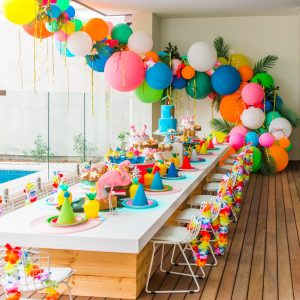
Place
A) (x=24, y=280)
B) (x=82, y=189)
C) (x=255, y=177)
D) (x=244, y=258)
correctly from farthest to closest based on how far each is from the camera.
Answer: (x=255, y=177) → (x=244, y=258) → (x=82, y=189) → (x=24, y=280)

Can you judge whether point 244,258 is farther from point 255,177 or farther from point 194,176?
point 255,177

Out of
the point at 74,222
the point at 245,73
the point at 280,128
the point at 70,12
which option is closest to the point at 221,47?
the point at 245,73

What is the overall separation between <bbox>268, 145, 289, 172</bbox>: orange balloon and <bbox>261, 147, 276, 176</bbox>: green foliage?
0.06m

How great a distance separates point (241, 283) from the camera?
4.47 metres

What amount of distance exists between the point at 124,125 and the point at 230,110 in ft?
6.36

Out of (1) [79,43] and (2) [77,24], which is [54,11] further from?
(2) [77,24]

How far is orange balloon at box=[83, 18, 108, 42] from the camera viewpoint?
792cm

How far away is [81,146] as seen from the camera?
845cm

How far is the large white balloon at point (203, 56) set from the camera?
9.53 meters

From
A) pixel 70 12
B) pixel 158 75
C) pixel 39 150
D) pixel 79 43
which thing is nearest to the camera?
pixel 70 12

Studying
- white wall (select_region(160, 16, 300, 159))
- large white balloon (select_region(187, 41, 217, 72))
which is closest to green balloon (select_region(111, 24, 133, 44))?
large white balloon (select_region(187, 41, 217, 72))

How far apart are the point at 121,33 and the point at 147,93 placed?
1182mm

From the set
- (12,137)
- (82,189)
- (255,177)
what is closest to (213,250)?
(82,189)

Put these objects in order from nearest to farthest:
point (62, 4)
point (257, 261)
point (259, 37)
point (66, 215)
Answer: point (66, 215) < point (257, 261) < point (62, 4) < point (259, 37)
